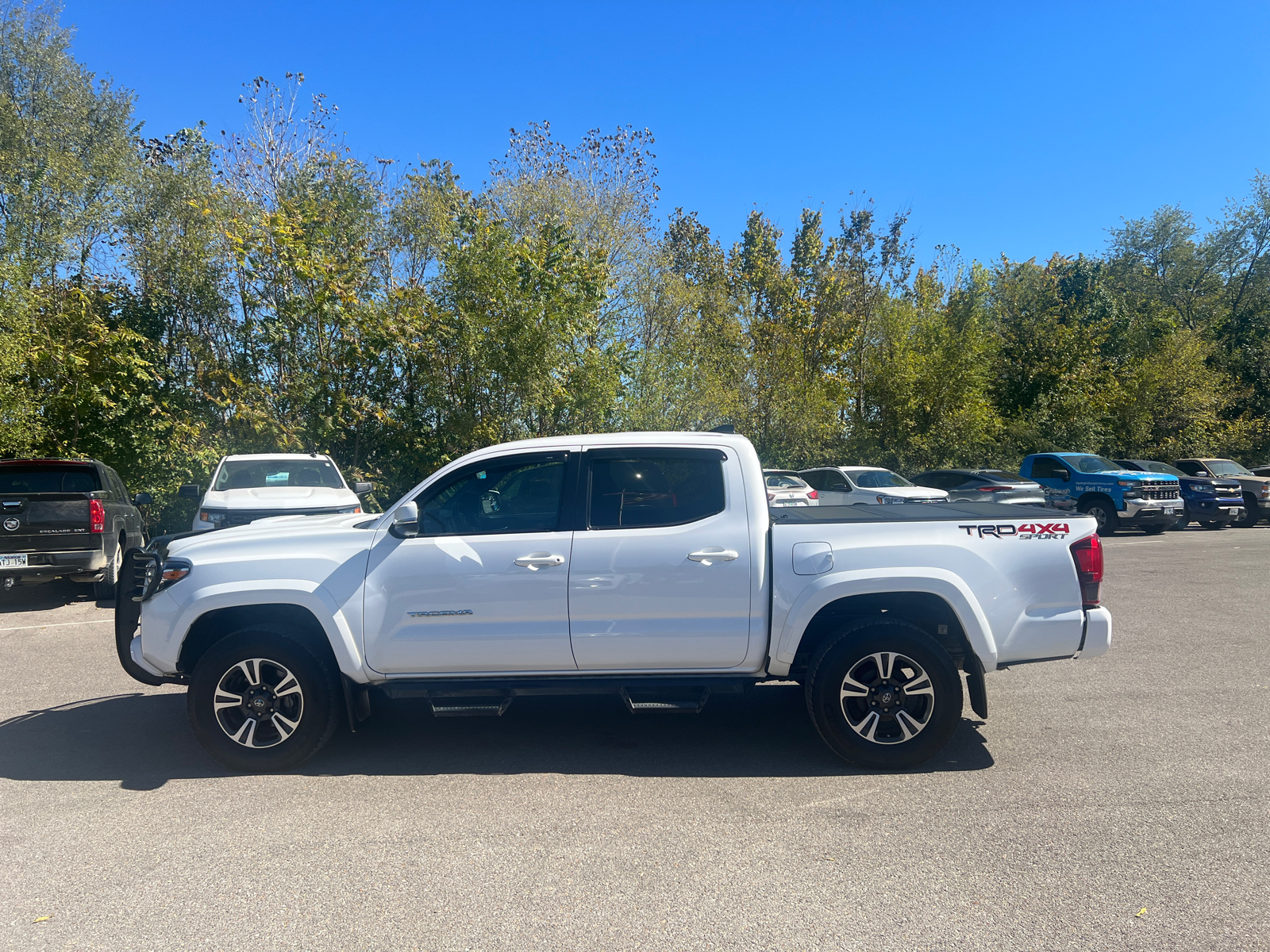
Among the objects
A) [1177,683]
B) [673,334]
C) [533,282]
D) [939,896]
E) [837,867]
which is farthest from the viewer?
[673,334]

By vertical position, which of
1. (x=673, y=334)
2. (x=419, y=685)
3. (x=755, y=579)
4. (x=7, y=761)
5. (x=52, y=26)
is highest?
(x=52, y=26)

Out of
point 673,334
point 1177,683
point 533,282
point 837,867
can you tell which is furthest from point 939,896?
point 673,334

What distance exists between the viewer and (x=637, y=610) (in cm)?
480

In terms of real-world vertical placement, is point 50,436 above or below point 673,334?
below

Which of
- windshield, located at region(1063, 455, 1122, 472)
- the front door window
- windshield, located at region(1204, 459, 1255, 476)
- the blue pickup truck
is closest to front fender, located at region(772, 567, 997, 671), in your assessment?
the front door window

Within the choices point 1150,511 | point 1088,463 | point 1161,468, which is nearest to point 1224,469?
point 1161,468

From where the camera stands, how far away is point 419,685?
4.93 m

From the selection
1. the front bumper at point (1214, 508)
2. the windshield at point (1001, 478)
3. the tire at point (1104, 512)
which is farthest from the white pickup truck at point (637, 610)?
the front bumper at point (1214, 508)

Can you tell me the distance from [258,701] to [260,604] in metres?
0.54

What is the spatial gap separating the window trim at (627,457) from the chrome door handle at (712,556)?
0.80ft

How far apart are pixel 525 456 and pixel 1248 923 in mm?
3876

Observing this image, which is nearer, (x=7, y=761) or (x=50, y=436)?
(x=7, y=761)

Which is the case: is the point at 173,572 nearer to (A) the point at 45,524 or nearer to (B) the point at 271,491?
(A) the point at 45,524

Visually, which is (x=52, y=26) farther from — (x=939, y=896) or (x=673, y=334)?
(x=939, y=896)
